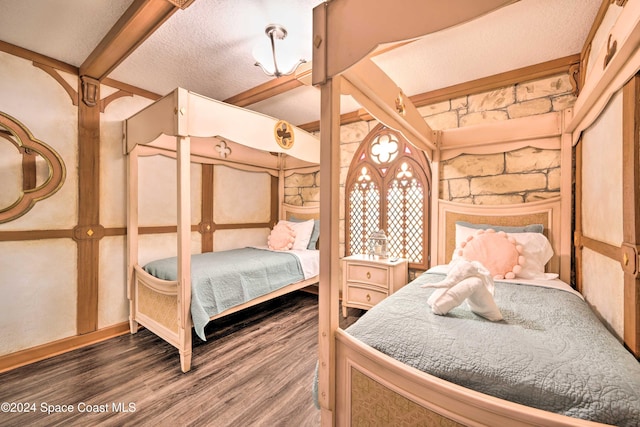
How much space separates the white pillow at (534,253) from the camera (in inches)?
77.1

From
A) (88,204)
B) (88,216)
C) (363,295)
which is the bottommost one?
(363,295)

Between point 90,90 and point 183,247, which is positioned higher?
point 90,90

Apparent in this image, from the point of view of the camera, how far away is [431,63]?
2311 millimetres

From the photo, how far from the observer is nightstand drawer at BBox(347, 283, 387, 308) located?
2.65 m

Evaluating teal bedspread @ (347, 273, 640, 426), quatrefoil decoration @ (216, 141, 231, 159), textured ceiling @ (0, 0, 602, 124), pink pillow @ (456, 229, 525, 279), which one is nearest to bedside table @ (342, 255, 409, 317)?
pink pillow @ (456, 229, 525, 279)

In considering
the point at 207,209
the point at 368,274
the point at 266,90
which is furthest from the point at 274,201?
the point at 368,274

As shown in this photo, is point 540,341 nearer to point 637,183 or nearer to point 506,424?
point 506,424

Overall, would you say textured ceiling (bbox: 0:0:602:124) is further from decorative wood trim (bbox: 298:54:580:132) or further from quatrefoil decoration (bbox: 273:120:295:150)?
quatrefoil decoration (bbox: 273:120:295:150)

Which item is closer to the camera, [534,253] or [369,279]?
[534,253]

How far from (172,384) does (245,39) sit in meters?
2.58

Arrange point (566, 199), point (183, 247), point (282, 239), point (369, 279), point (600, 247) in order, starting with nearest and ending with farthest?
point (600, 247)
point (183, 247)
point (566, 199)
point (369, 279)
point (282, 239)

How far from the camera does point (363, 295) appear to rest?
2738mm

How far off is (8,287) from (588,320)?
12.7ft

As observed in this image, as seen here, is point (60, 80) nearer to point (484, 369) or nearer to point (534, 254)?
point (484, 369)
